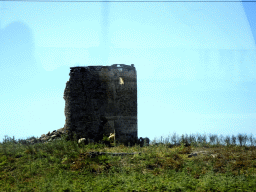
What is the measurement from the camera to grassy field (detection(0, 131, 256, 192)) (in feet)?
28.2

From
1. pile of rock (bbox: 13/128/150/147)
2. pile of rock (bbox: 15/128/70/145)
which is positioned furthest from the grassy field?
pile of rock (bbox: 15/128/70/145)

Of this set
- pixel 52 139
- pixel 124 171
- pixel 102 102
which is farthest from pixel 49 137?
pixel 124 171

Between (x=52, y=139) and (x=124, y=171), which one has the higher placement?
(x=52, y=139)

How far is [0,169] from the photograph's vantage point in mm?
11484

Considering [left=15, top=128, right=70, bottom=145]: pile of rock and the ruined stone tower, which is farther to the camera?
[left=15, top=128, right=70, bottom=145]: pile of rock

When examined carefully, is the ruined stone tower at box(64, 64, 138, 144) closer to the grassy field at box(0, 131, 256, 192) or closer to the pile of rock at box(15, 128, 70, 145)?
the pile of rock at box(15, 128, 70, 145)

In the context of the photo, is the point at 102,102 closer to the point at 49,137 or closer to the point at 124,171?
the point at 49,137

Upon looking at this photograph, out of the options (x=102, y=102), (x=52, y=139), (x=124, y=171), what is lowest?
(x=124, y=171)

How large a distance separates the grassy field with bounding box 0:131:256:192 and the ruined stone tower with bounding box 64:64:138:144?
319 cm

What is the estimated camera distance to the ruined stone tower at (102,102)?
16.5 m

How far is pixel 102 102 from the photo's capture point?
1711 cm

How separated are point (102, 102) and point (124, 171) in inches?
296

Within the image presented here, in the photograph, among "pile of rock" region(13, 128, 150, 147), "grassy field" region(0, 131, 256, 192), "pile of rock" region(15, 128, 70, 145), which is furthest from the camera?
"pile of rock" region(15, 128, 70, 145)

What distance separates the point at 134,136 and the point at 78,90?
177 inches
